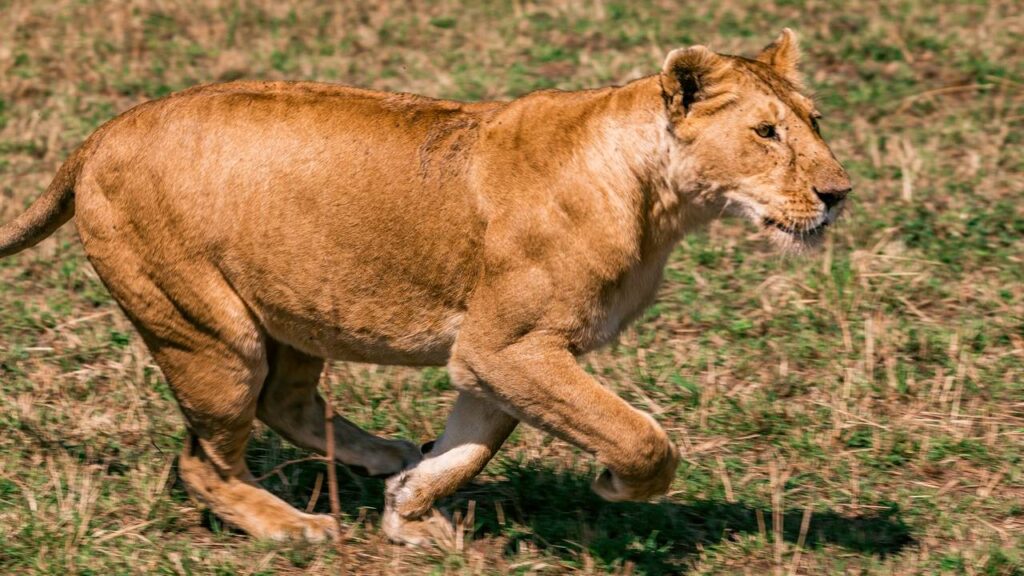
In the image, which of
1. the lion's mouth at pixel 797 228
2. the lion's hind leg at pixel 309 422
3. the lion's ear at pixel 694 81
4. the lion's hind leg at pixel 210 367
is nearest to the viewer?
the lion's ear at pixel 694 81

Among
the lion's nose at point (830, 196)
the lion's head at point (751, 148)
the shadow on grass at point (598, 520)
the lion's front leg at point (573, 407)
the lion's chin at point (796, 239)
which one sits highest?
the lion's head at point (751, 148)

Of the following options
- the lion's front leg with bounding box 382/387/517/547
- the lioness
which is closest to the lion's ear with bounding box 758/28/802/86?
the lioness

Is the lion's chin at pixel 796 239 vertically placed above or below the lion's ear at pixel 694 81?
below

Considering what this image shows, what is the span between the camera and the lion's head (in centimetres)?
474

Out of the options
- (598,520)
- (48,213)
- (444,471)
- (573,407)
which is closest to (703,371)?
(598,520)

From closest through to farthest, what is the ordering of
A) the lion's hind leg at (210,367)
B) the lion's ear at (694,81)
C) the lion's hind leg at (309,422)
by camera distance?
the lion's ear at (694,81) → the lion's hind leg at (210,367) → the lion's hind leg at (309,422)

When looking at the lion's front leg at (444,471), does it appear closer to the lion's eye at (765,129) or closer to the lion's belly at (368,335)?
the lion's belly at (368,335)

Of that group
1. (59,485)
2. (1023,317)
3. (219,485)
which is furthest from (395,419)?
(1023,317)

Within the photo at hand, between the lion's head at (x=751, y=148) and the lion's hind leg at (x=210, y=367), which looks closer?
the lion's head at (x=751, y=148)

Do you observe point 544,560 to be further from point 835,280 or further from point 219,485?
point 835,280

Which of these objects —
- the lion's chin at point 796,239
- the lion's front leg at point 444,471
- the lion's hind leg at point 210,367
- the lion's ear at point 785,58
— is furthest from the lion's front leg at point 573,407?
the lion's ear at point 785,58

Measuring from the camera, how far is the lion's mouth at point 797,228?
15.7ft

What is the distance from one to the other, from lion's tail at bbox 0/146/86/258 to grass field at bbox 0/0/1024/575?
2.67 ft

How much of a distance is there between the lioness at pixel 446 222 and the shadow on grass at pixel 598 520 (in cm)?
30
